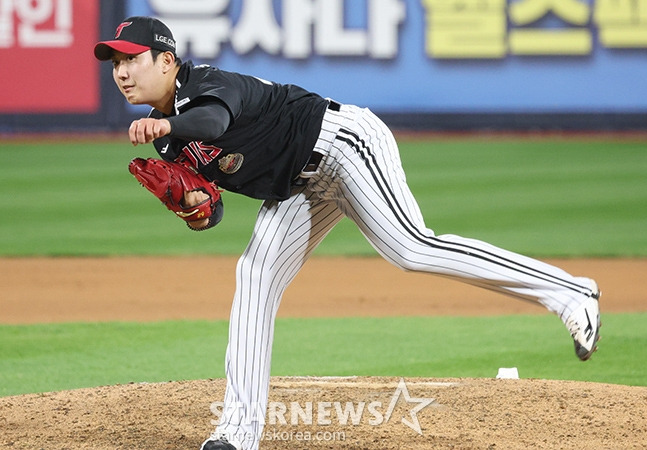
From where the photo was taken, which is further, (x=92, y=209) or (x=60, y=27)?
(x=60, y=27)

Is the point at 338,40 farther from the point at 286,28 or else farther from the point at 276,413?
the point at 276,413

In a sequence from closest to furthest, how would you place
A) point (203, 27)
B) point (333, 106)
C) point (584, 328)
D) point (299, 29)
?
point (584, 328), point (333, 106), point (299, 29), point (203, 27)

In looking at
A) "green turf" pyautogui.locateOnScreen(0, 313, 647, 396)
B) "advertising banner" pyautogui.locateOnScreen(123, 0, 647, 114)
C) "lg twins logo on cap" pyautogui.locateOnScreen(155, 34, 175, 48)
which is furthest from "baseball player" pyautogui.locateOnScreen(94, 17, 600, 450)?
"advertising banner" pyautogui.locateOnScreen(123, 0, 647, 114)

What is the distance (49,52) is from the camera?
1377cm

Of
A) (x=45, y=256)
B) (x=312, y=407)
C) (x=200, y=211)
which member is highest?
(x=200, y=211)

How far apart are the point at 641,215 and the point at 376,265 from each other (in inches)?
144

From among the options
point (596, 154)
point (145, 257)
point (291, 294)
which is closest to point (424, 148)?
point (596, 154)

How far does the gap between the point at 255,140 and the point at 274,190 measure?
0.69 feet

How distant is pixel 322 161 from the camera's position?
3713mm

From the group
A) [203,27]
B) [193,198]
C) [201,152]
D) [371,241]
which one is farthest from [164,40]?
[203,27]

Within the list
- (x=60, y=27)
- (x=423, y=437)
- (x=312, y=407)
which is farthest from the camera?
(x=60, y=27)

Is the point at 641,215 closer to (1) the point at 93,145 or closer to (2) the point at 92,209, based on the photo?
(2) the point at 92,209

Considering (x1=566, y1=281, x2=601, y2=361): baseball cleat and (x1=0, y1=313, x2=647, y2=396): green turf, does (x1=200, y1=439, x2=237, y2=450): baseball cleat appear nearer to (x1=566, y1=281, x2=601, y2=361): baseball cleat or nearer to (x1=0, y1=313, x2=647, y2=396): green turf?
(x1=566, y1=281, x2=601, y2=361): baseball cleat

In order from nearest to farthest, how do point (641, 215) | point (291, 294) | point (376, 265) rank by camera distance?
point (291, 294), point (376, 265), point (641, 215)
